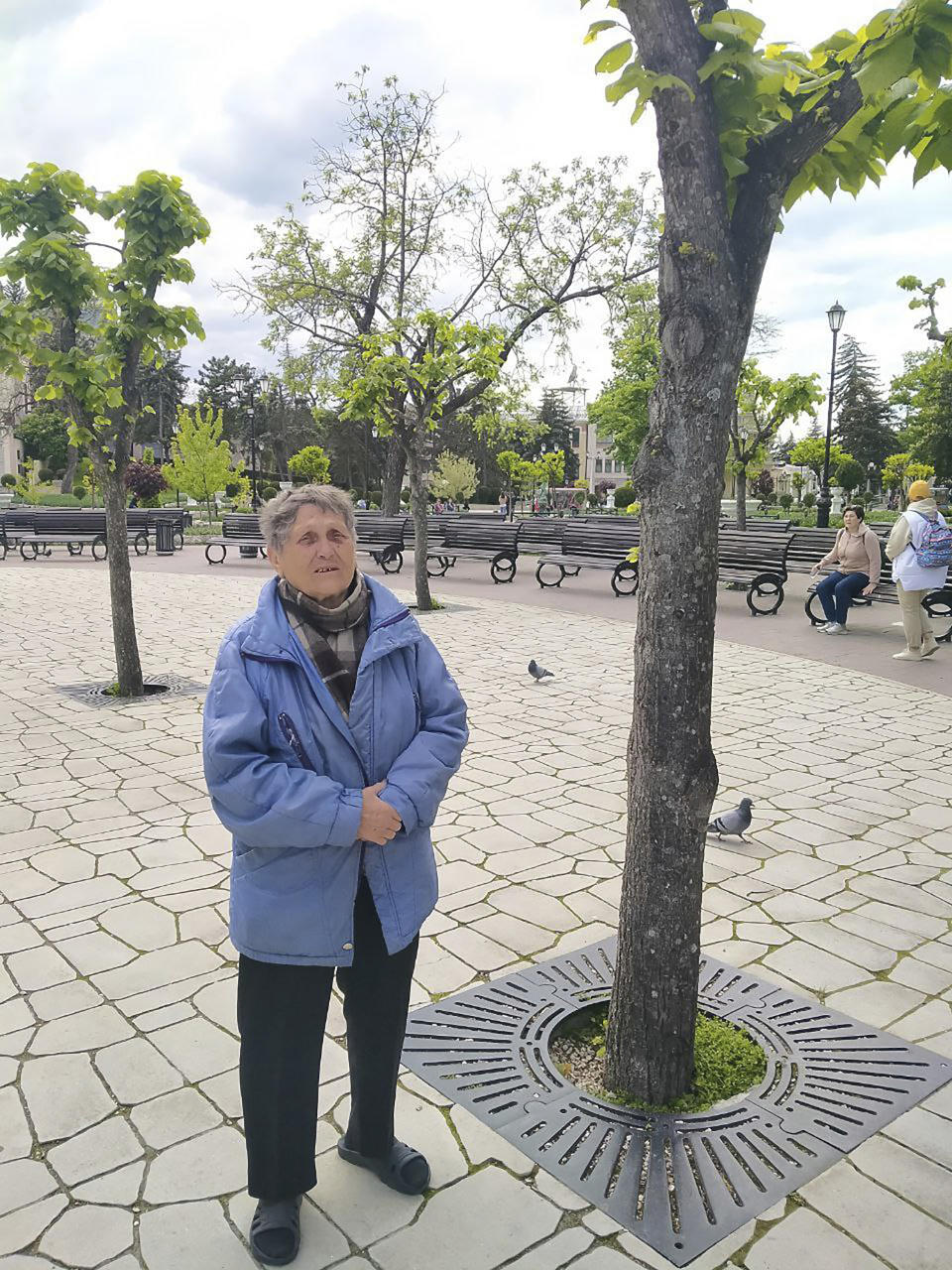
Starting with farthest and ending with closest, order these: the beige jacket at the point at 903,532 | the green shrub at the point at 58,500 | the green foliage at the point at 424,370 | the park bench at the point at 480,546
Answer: the green shrub at the point at 58,500, the park bench at the point at 480,546, the green foliage at the point at 424,370, the beige jacket at the point at 903,532

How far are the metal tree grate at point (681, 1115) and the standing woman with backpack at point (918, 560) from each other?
7.16m

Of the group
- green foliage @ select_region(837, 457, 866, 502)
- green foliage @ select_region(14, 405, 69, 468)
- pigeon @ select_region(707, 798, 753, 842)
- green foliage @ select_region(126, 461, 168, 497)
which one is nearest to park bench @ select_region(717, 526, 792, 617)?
pigeon @ select_region(707, 798, 753, 842)

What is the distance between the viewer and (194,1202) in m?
2.49

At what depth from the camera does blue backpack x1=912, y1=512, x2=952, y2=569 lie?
9.63 metres

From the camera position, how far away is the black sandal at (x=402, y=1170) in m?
2.52

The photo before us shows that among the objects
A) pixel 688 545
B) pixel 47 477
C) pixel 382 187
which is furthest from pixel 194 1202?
pixel 47 477

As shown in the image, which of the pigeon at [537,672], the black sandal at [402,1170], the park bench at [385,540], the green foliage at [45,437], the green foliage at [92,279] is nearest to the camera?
the black sandal at [402,1170]

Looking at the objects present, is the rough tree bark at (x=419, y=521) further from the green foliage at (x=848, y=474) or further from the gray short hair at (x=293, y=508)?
the green foliage at (x=848, y=474)

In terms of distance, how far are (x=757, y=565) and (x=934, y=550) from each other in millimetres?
5215

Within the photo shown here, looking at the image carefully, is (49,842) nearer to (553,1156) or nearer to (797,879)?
(553,1156)

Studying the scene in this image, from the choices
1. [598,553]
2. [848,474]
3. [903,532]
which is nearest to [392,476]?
[598,553]

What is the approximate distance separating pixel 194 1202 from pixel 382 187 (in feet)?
83.5

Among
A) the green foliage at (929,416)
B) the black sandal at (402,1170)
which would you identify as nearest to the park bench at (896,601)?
the black sandal at (402,1170)

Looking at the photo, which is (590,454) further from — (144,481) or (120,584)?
(120,584)
